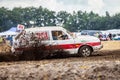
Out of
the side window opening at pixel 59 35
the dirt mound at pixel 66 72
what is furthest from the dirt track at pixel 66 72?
the side window opening at pixel 59 35

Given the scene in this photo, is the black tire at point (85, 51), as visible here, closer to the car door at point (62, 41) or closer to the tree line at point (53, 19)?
the car door at point (62, 41)

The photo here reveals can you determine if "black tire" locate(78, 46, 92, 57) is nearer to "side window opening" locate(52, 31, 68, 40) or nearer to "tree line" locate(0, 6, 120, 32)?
"side window opening" locate(52, 31, 68, 40)

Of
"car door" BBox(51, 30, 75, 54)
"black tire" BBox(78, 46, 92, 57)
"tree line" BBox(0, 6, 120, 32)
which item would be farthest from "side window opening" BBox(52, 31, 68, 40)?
"tree line" BBox(0, 6, 120, 32)

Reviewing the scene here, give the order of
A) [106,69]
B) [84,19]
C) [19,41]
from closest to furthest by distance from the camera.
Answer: [106,69] < [19,41] < [84,19]

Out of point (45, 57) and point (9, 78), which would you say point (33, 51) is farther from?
point (9, 78)

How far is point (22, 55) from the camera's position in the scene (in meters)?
18.6

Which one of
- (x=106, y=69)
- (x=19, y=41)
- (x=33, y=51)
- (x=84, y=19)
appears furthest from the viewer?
(x=84, y=19)

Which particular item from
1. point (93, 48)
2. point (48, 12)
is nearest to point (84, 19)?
point (48, 12)

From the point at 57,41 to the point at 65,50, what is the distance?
669 mm

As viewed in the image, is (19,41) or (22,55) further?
(19,41)

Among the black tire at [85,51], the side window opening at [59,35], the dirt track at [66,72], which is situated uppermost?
the side window opening at [59,35]

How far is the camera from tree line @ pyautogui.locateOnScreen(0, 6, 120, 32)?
Answer: 163875 millimetres

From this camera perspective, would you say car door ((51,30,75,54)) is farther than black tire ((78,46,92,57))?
No

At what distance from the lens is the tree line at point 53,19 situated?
538 ft
